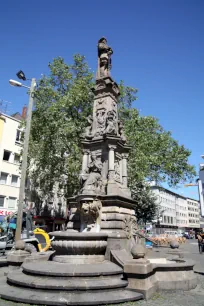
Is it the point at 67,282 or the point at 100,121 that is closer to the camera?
the point at 67,282

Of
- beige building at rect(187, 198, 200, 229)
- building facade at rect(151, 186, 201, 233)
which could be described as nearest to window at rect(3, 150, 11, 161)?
building facade at rect(151, 186, 201, 233)

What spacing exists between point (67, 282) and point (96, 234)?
2051mm

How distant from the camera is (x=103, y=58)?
505 inches

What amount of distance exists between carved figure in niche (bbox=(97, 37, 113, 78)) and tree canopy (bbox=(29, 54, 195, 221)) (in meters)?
7.97

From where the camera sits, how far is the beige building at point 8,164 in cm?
3012

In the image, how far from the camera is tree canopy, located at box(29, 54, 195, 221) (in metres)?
20.5

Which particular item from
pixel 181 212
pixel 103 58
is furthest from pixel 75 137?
pixel 181 212

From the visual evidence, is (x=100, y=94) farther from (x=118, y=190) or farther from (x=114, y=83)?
(x=118, y=190)

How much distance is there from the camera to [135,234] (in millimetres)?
9555

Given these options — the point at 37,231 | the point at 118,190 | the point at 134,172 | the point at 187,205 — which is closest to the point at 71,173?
the point at 134,172

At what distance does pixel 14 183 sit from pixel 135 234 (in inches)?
1013

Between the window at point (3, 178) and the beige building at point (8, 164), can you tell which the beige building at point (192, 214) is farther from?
the window at point (3, 178)

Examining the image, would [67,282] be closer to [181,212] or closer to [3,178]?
[3,178]

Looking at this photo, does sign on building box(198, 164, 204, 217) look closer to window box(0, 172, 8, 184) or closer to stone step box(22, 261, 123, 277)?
stone step box(22, 261, 123, 277)
